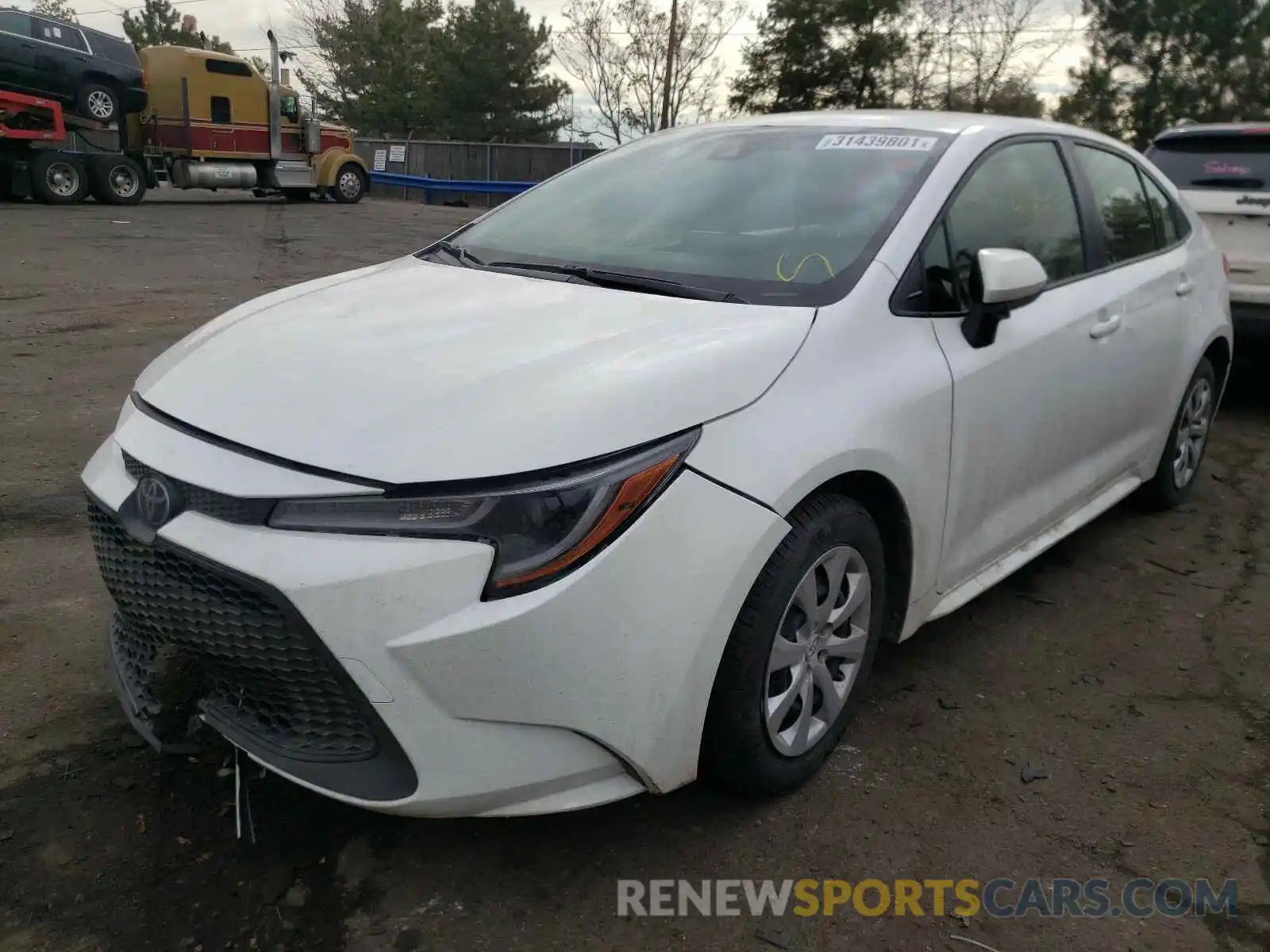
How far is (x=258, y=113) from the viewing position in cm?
2228

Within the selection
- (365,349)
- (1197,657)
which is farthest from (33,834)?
(1197,657)

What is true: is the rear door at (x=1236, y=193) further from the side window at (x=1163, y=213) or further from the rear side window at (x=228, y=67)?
the rear side window at (x=228, y=67)

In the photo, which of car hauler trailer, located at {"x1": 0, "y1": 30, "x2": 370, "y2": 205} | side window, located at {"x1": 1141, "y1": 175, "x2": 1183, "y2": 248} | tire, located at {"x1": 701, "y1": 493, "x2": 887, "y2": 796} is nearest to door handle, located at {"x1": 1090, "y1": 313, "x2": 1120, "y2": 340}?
side window, located at {"x1": 1141, "y1": 175, "x2": 1183, "y2": 248}

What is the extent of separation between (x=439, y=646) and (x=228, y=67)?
22.9m

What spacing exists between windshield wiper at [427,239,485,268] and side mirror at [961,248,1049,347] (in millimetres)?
1422

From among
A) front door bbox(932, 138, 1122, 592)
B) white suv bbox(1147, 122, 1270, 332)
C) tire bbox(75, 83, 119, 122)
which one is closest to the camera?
front door bbox(932, 138, 1122, 592)

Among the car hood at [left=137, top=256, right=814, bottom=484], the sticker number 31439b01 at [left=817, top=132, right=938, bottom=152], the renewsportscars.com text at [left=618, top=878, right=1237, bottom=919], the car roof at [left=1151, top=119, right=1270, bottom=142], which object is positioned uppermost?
the car roof at [left=1151, top=119, right=1270, bottom=142]

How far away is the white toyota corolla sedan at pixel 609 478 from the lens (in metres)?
1.87

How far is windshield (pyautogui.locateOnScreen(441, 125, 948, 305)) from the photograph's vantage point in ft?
8.81

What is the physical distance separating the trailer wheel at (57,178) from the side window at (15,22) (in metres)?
2.03

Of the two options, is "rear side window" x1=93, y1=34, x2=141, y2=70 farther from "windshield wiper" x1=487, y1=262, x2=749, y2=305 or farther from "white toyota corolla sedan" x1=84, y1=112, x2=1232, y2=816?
"windshield wiper" x1=487, y1=262, x2=749, y2=305

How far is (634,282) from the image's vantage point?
8.81 ft

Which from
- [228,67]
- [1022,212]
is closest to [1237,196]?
[1022,212]

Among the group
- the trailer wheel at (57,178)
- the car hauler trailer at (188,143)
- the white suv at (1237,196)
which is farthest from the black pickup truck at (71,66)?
the white suv at (1237,196)
